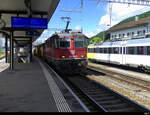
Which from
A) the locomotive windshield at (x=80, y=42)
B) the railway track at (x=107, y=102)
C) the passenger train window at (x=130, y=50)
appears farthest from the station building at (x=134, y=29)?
the railway track at (x=107, y=102)

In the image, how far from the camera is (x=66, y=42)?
18.8 meters

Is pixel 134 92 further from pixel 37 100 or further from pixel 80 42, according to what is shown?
pixel 80 42

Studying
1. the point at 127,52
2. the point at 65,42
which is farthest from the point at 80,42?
the point at 127,52

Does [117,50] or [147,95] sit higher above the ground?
[117,50]

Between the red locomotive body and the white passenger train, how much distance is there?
15.5 ft

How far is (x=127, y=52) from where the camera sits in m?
23.3

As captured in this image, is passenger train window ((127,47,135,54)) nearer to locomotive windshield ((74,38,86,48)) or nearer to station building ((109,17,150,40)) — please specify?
locomotive windshield ((74,38,86,48))

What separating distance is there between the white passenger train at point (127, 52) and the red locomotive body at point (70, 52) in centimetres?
473

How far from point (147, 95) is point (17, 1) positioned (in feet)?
32.8

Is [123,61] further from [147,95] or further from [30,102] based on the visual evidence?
[30,102]

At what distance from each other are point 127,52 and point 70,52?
6.88 m

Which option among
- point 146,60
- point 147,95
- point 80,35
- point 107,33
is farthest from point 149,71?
point 107,33

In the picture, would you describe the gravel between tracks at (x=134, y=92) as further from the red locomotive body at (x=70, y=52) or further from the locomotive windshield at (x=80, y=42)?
the locomotive windshield at (x=80, y=42)

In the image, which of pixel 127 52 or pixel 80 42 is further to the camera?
pixel 127 52
